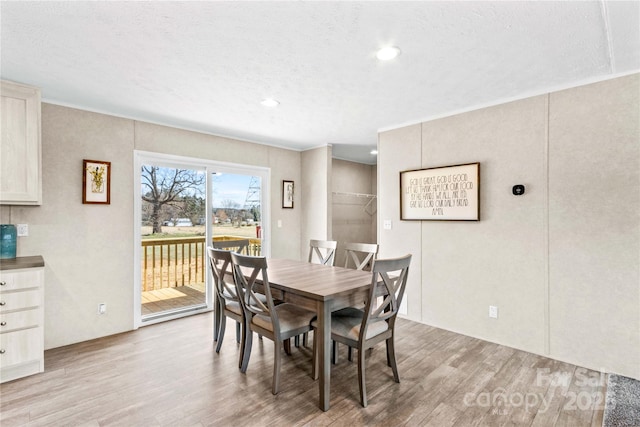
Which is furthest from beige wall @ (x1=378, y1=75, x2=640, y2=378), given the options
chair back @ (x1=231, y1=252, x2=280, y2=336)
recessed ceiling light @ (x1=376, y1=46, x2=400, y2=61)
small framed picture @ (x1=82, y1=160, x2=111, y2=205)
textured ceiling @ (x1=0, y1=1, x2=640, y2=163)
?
small framed picture @ (x1=82, y1=160, x2=111, y2=205)

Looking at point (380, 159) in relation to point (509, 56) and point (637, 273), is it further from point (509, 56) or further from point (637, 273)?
point (637, 273)

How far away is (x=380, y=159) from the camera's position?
13.6 ft

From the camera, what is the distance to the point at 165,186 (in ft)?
13.0

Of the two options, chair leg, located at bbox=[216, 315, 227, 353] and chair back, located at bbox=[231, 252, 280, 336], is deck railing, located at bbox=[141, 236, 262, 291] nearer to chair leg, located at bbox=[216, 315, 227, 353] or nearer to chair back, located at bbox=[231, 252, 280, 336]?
chair leg, located at bbox=[216, 315, 227, 353]

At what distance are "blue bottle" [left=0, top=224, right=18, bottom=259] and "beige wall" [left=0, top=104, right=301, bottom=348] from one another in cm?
12

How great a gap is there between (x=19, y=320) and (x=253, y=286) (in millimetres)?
1887

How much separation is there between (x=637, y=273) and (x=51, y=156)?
5.29 m

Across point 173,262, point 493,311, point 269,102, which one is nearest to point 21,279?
point 173,262

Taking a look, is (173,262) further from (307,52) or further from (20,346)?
(307,52)

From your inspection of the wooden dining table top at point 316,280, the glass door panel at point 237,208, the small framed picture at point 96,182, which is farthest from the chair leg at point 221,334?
the small framed picture at point 96,182

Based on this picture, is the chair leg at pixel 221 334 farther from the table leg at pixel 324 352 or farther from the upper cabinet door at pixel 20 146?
the upper cabinet door at pixel 20 146

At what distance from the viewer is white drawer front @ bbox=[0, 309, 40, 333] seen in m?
2.41

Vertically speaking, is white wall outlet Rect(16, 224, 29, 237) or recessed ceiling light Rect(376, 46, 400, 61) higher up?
recessed ceiling light Rect(376, 46, 400, 61)

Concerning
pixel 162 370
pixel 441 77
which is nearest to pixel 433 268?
pixel 441 77
